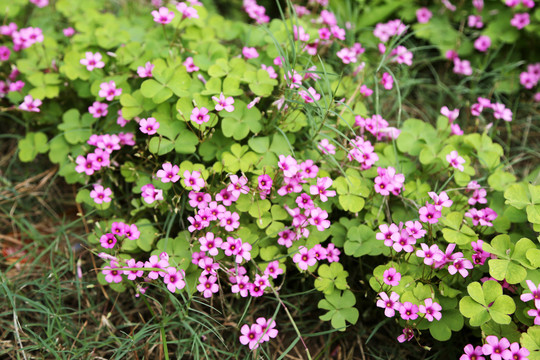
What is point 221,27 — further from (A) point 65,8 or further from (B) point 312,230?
(B) point 312,230

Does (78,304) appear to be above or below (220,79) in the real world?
below

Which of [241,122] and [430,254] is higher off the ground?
[241,122]

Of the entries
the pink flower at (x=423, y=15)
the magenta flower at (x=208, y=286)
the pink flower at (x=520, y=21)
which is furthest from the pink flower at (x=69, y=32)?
the pink flower at (x=520, y=21)

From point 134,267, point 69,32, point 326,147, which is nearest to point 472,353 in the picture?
point 326,147

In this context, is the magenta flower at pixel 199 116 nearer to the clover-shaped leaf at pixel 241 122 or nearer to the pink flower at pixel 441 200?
the clover-shaped leaf at pixel 241 122

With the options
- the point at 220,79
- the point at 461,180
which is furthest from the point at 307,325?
the point at 220,79

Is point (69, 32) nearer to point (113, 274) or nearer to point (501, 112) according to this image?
point (113, 274)
